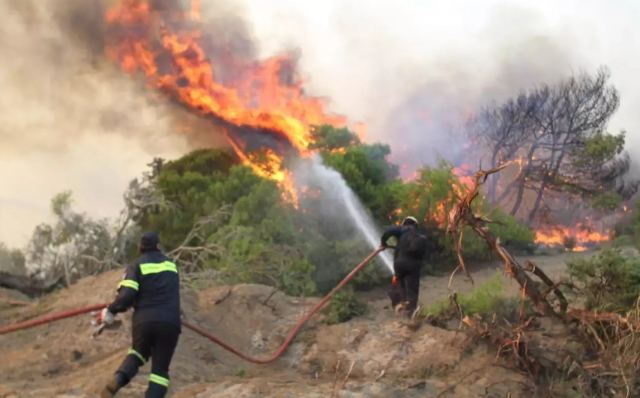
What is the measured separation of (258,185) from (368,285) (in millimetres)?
4958

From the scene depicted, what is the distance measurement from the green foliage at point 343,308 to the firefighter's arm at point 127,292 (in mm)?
5022

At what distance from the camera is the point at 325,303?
11.6m

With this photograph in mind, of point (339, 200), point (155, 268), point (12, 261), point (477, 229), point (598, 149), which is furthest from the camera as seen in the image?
point (598, 149)

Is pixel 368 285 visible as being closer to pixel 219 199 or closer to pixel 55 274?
pixel 219 199

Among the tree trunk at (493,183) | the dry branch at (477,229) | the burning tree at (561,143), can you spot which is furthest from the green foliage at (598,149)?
the dry branch at (477,229)

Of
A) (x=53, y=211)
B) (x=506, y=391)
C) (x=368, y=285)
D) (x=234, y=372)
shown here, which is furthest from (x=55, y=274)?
(x=506, y=391)

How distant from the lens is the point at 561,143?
35.5 meters

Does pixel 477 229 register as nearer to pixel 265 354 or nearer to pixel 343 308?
pixel 343 308

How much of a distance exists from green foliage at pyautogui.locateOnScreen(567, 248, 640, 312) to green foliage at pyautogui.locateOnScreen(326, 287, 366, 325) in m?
3.59

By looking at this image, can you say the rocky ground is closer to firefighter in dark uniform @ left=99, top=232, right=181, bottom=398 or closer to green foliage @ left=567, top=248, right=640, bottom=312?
firefighter in dark uniform @ left=99, top=232, right=181, bottom=398

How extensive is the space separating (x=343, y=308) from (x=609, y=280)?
4.22m

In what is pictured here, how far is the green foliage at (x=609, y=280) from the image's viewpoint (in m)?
8.81

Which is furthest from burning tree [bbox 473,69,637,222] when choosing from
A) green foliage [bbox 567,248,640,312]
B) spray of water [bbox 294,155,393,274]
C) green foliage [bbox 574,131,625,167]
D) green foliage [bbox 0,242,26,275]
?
green foliage [bbox 567,248,640,312]

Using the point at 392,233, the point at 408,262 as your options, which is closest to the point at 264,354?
the point at 408,262
